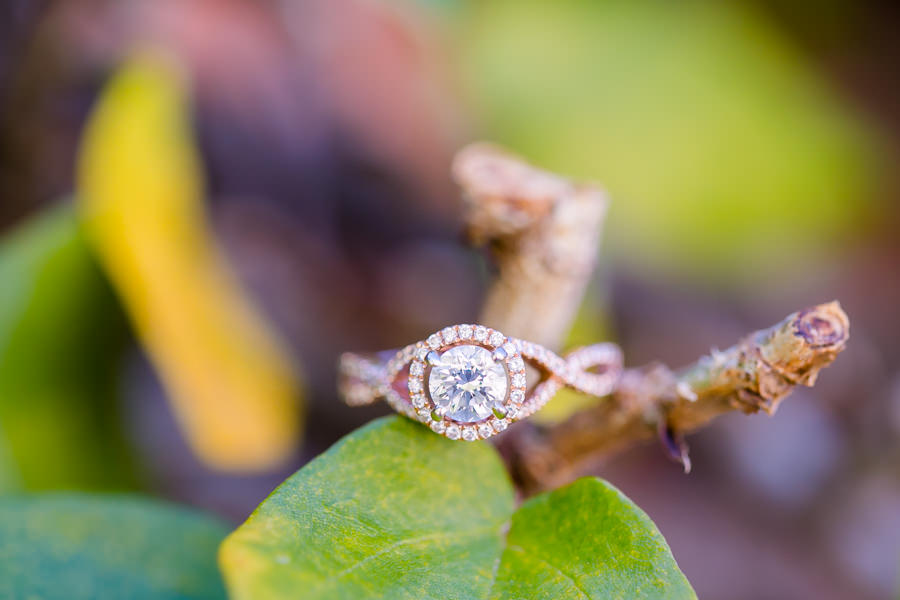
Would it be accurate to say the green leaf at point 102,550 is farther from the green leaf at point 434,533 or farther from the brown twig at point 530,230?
the brown twig at point 530,230

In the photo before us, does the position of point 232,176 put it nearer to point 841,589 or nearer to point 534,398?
point 534,398

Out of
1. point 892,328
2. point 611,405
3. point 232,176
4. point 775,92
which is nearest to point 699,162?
point 775,92

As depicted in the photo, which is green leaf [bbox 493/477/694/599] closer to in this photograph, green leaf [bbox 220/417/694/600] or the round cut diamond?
green leaf [bbox 220/417/694/600]

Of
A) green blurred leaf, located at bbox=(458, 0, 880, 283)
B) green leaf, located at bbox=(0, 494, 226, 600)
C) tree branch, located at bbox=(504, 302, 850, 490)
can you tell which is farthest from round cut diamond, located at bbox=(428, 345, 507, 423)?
green blurred leaf, located at bbox=(458, 0, 880, 283)

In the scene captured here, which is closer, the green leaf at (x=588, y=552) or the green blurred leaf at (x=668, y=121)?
the green leaf at (x=588, y=552)

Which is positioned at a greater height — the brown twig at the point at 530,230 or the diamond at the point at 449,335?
the brown twig at the point at 530,230

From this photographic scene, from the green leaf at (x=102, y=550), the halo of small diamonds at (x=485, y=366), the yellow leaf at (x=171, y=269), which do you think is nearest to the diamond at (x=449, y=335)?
the halo of small diamonds at (x=485, y=366)

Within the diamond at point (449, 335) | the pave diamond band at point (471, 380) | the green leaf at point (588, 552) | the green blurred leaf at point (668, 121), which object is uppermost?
the green blurred leaf at point (668, 121)

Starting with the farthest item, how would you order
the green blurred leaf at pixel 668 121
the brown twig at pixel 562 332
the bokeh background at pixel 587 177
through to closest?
the green blurred leaf at pixel 668 121, the bokeh background at pixel 587 177, the brown twig at pixel 562 332
